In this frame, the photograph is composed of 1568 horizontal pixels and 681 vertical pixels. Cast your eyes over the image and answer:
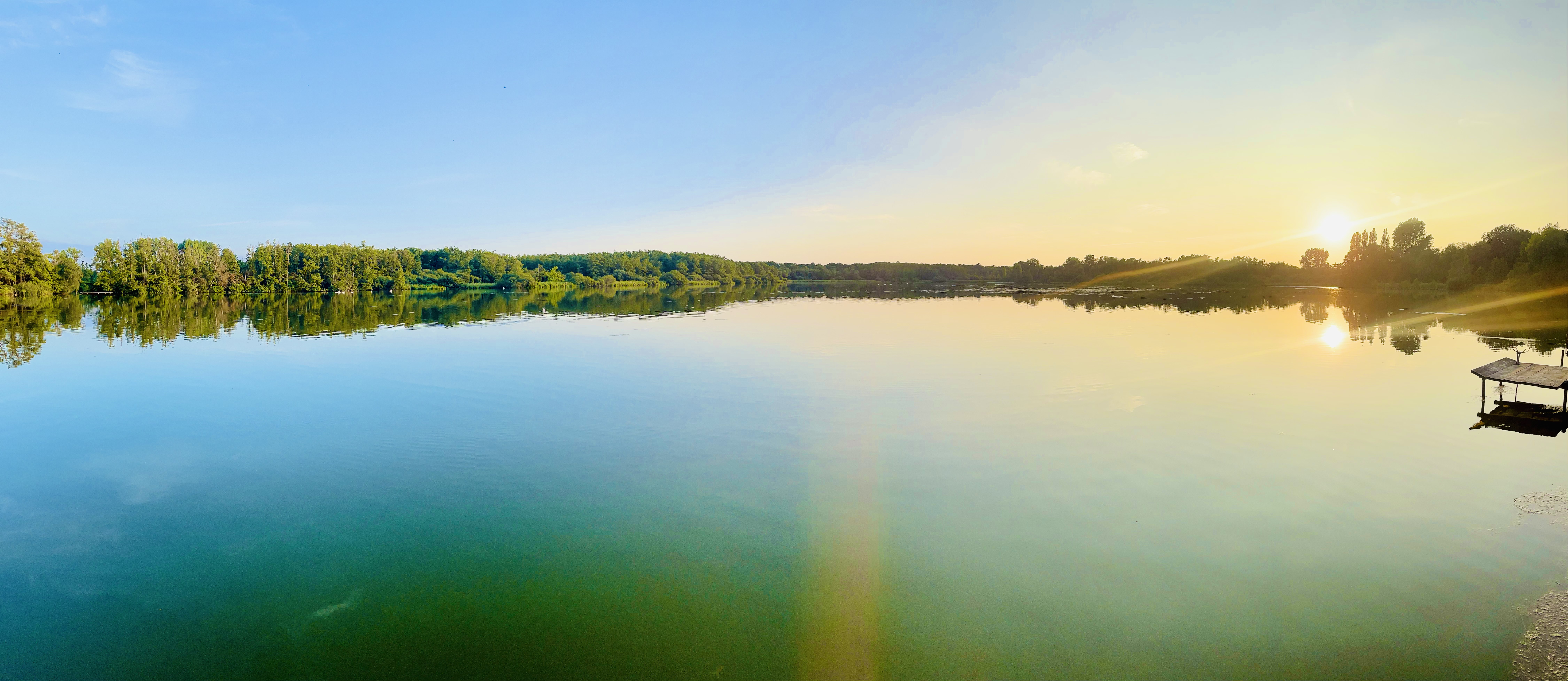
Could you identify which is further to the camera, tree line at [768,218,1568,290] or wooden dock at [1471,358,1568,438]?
tree line at [768,218,1568,290]

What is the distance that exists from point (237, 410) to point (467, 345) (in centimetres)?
1091

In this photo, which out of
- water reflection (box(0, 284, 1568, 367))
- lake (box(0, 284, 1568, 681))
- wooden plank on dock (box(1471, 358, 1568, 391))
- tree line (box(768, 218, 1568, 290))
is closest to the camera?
lake (box(0, 284, 1568, 681))

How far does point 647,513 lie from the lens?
24.5 ft

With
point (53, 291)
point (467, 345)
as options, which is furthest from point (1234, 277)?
point (53, 291)

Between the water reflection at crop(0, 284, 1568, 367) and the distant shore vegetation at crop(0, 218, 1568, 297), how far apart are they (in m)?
3.71

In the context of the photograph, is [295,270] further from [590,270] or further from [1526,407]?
[1526,407]

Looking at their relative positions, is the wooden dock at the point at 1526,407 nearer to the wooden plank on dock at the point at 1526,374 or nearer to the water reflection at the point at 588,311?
the wooden plank on dock at the point at 1526,374

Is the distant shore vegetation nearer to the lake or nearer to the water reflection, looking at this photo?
the water reflection

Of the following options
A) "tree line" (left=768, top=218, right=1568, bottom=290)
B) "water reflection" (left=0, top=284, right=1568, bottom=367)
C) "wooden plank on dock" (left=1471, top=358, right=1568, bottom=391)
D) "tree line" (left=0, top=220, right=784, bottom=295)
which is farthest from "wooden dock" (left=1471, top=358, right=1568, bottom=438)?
"tree line" (left=0, top=220, right=784, bottom=295)

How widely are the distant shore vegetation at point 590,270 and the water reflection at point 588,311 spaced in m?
3.71

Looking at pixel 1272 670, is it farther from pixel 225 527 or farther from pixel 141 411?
pixel 141 411

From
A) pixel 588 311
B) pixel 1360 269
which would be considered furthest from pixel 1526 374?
pixel 1360 269

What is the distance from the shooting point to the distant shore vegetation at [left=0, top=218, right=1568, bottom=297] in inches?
2094

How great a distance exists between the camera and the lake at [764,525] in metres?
4.95
